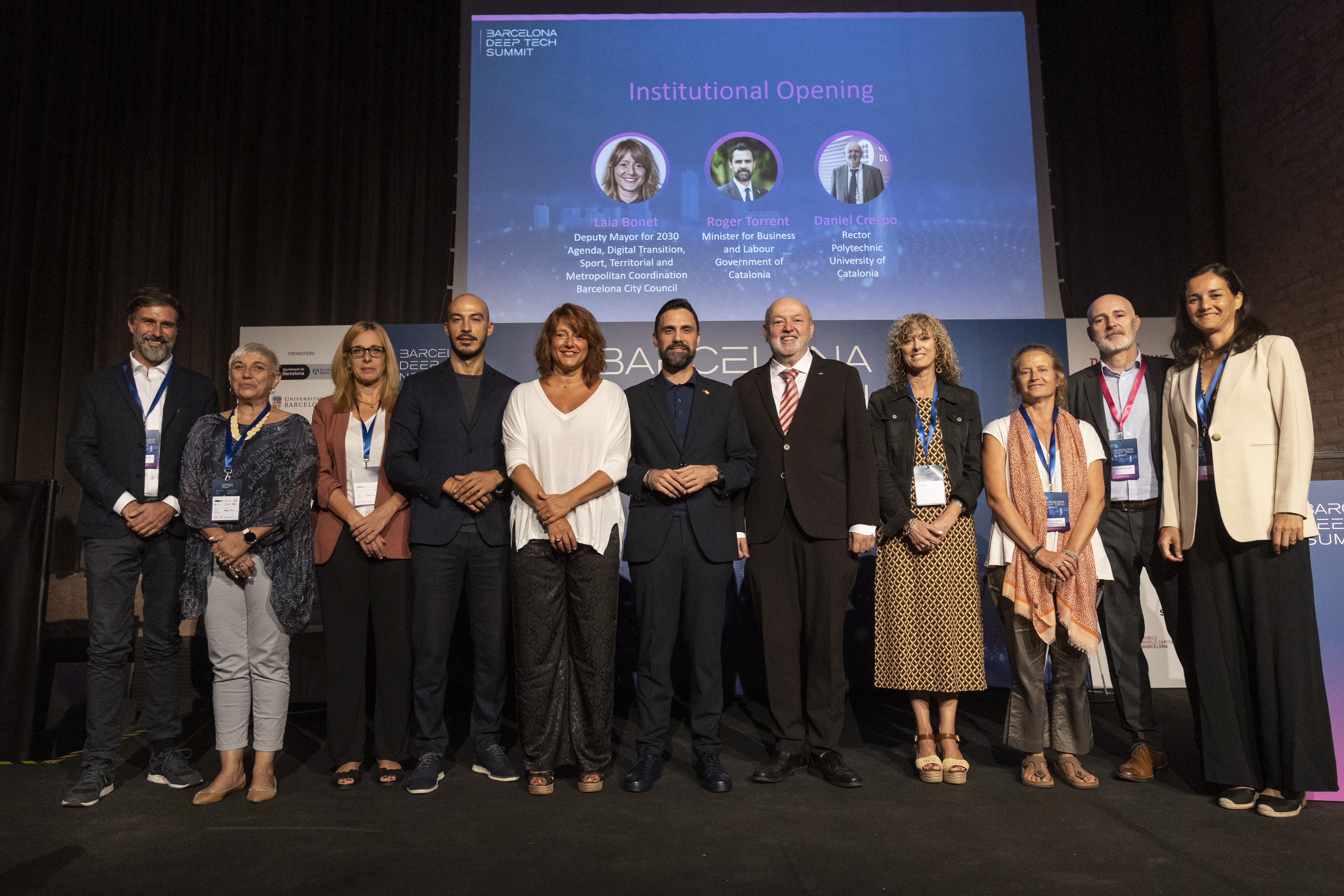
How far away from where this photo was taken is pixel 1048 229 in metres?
4.76

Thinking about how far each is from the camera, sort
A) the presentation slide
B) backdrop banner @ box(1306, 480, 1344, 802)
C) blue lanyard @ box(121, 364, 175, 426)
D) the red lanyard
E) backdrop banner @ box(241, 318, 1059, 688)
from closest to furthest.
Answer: backdrop banner @ box(1306, 480, 1344, 802)
blue lanyard @ box(121, 364, 175, 426)
the red lanyard
backdrop banner @ box(241, 318, 1059, 688)
the presentation slide

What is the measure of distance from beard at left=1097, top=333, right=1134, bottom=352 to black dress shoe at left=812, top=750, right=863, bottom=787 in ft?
5.96

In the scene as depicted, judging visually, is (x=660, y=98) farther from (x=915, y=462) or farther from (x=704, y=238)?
(x=915, y=462)

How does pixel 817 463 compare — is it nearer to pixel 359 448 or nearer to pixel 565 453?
pixel 565 453

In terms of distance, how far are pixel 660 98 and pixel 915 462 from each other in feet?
10.1

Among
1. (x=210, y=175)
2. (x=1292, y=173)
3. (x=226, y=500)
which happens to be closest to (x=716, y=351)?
(x=226, y=500)

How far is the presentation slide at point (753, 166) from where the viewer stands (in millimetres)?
4719

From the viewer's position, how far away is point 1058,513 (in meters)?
2.77

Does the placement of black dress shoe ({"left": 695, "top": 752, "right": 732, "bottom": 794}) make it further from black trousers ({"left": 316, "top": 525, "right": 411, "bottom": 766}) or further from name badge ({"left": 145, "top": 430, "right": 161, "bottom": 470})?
name badge ({"left": 145, "top": 430, "right": 161, "bottom": 470})

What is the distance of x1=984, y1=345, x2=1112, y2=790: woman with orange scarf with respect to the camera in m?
2.70

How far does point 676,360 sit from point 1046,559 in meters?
1.41

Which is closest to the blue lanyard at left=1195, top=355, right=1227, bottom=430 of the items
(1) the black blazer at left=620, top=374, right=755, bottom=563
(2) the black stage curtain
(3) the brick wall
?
(1) the black blazer at left=620, top=374, right=755, bottom=563

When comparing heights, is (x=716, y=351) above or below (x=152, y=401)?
above

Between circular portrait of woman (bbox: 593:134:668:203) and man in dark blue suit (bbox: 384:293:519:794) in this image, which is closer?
man in dark blue suit (bbox: 384:293:519:794)
